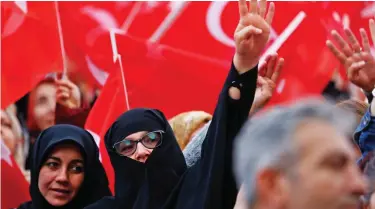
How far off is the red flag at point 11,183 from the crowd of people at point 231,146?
13 centimetres

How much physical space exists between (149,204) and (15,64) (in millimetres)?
2329

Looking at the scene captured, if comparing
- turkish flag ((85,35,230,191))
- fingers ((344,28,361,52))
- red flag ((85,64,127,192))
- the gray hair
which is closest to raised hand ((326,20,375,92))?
fingers ((344,28,361,52))

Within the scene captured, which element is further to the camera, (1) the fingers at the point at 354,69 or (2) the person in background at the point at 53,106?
(2) the person in background at the point at 53,106

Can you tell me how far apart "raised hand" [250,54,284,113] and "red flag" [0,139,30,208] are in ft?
6.40

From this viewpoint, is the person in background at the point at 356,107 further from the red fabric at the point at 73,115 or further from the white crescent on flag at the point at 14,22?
the white crescent on flag at the point at 14,22

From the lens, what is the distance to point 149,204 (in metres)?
2.92

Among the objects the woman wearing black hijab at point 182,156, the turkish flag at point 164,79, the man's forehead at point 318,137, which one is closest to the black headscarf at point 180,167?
the woman wearing black hijab at point 182,156

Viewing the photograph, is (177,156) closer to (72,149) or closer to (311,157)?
(72,149)

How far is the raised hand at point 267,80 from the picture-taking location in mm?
2979

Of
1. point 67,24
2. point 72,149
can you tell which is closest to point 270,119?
point 72,149

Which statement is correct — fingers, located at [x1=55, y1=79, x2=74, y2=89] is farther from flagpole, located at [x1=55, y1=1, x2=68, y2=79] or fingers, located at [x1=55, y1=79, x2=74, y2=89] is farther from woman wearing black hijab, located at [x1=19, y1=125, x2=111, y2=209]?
woman wearing black hijab, located at [x1=19, y1=125, x2=111, y2=209]

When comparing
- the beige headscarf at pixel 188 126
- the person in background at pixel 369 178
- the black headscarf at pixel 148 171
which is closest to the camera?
the person in background at pixel 369 178

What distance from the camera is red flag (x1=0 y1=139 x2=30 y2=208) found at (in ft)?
14.8

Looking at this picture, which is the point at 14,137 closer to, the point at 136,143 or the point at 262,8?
the point at 136,143
